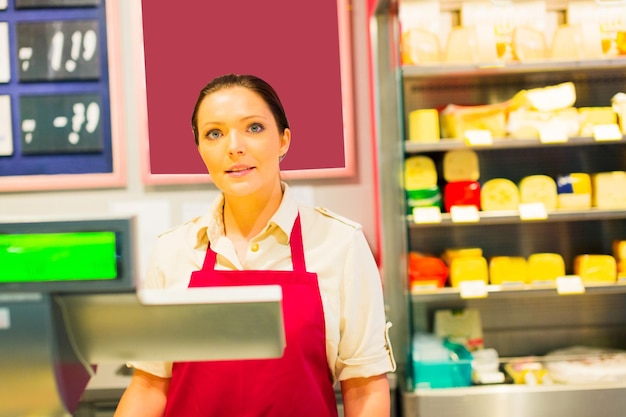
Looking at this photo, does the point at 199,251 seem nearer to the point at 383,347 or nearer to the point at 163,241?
the point at 163,241

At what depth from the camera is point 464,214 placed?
2.66 meters

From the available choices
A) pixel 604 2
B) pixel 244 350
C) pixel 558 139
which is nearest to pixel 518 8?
pixel 604 2

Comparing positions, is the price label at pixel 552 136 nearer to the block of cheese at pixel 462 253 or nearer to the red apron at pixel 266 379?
the block of cheese at pixel 462 253

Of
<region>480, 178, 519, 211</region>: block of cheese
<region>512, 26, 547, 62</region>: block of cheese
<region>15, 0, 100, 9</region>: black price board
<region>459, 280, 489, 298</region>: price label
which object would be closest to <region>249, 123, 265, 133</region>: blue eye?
<region>459, 280, 489, 298</region>: price label

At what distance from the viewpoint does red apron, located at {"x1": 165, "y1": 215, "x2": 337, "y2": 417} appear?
4.00 feet

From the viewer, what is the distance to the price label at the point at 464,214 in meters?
2.63

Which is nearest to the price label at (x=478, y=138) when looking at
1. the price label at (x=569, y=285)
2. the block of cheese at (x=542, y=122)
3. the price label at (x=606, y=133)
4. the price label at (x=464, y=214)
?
the block of cheese at (x=542, y=122)

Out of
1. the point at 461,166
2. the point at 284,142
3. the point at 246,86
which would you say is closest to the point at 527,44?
the point at 461,166

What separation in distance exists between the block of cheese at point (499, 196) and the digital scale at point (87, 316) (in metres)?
2.39

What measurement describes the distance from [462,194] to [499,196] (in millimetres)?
204

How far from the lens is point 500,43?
2.79m

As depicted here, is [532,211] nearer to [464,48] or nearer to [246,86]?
[464,48]

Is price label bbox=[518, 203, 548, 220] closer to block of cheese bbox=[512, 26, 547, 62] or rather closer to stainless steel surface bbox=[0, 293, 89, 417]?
block of cheese bbox=[512, 26, 547, 62]

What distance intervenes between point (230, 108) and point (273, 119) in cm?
11
